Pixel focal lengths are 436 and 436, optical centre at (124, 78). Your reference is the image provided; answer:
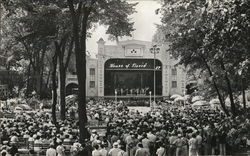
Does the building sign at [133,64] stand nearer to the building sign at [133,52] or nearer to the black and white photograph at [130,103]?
the building sign at [133,52]

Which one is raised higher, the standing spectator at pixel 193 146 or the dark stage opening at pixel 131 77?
the dark stage opening at pixel 131 77

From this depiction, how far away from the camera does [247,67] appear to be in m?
12.1

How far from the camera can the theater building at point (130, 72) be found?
7900 centimetres

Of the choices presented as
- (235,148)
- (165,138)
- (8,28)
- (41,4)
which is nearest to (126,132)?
(165,138)

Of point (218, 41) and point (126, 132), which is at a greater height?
point (218, 41)

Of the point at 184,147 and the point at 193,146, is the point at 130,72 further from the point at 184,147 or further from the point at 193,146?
the point at 193,146

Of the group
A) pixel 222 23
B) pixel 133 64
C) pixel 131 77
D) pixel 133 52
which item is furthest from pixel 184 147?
pixel 131 77

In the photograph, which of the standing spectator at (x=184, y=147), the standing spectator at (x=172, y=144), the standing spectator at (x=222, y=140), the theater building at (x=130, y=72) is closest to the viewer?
the standing spectator at (x=184, y=147)

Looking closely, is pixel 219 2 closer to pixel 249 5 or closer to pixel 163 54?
pixel 249 5

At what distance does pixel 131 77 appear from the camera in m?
82.5

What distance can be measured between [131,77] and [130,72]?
143cm

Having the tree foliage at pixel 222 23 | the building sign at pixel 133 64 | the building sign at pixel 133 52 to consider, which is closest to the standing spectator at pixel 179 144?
the tree foliage at pixel 222 23

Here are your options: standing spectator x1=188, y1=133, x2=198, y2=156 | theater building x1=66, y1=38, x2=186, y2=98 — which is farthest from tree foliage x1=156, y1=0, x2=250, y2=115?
theater building x1=66, y1=38, x2=186, y2=98

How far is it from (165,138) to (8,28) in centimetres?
3442
